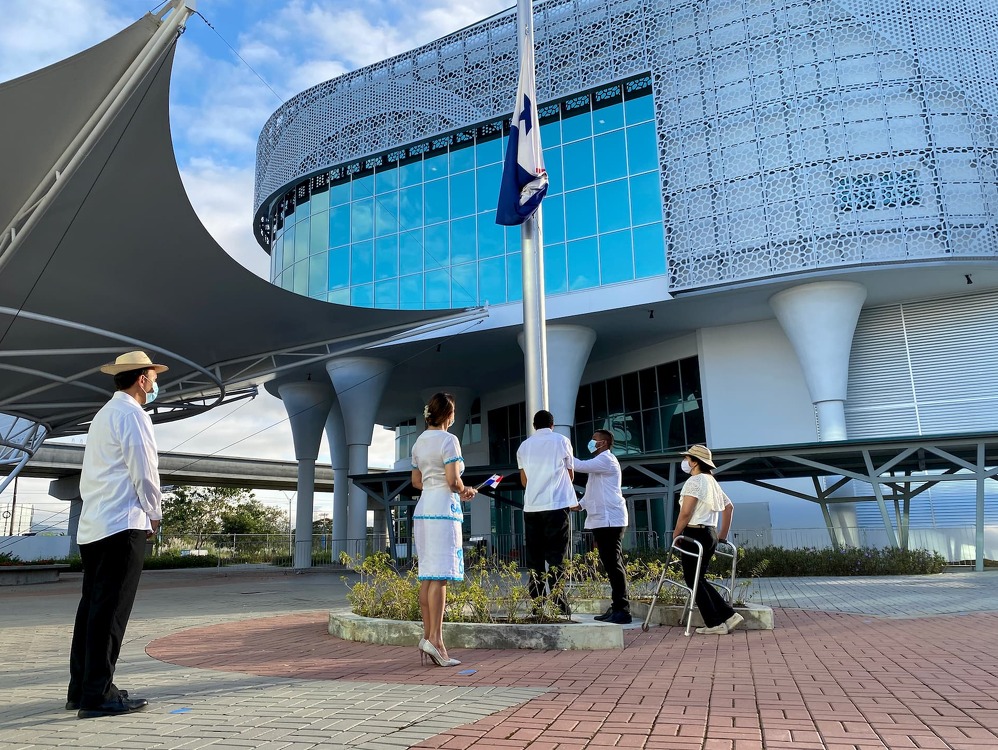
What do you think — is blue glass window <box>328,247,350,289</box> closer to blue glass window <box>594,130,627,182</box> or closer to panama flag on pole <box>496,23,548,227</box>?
blue glass window <box>594,130,627,182</box>

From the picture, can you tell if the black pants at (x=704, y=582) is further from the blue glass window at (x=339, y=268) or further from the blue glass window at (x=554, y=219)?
the blue glass window at (x=339, y=268)

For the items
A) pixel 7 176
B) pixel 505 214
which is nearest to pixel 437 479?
pixel 505 214

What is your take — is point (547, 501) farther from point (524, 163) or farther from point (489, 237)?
point (489, 237)

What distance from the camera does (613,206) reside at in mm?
26391

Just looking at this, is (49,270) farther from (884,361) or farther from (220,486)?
(220,486)

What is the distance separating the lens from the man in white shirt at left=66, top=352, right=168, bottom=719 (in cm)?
394

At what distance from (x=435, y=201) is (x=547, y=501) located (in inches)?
970

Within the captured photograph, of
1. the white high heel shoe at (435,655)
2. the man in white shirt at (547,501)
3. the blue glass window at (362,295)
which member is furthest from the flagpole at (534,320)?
the blue glass window at (362,295)

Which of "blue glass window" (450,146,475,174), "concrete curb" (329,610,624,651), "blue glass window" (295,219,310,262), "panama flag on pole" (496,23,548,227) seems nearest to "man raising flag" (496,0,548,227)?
"panama flag on pole" (496,23,548,227)

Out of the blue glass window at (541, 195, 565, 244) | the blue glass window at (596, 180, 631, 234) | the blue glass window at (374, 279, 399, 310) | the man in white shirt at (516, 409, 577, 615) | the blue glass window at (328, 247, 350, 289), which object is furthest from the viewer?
the blue glass window at (328, 247, 350, 289)

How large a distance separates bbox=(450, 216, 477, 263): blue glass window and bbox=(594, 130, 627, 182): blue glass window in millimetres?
5154

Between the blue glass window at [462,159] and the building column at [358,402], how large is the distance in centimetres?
833

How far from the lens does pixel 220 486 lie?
63938 millimetres

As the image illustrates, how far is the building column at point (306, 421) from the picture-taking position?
3616 centimetres
